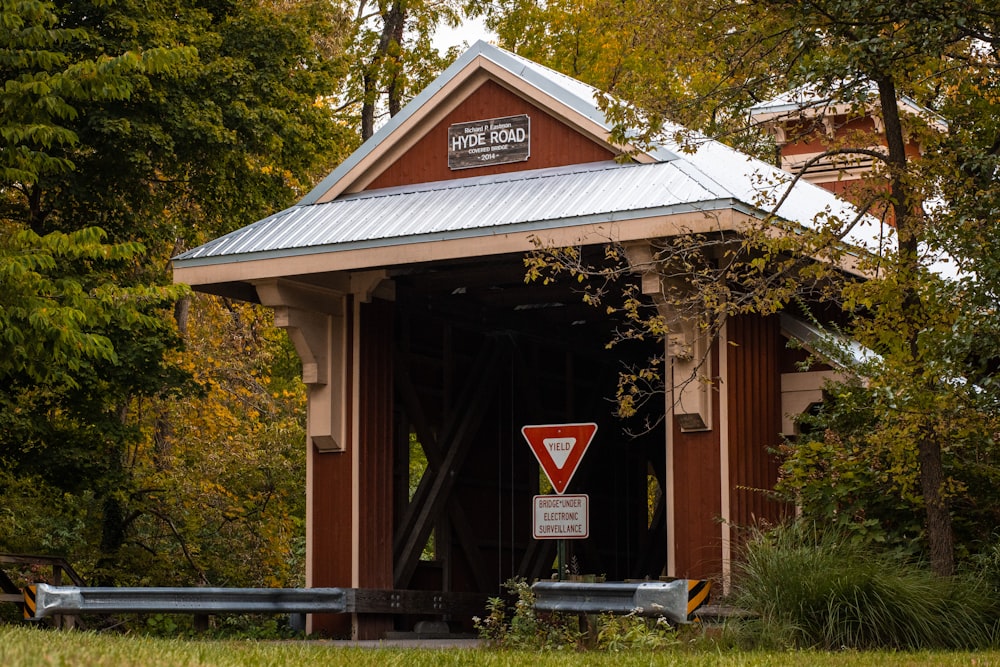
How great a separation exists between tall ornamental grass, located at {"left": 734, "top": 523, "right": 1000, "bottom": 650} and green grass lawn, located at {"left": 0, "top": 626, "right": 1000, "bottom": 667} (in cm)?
76

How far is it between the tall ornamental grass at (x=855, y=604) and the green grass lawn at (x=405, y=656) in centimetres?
76

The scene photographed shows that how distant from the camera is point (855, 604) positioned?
1077 centimetres

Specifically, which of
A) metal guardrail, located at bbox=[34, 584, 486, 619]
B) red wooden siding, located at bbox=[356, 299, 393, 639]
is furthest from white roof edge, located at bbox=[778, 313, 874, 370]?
metal guardrail, located at bbox=[34, 584, 486, 619]

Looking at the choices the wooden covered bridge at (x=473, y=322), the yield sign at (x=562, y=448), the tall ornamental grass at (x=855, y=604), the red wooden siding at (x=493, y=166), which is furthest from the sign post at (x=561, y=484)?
the red wooden siding at (x=493, y=166)

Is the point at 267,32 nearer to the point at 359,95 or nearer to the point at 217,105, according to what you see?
the point at 217,105

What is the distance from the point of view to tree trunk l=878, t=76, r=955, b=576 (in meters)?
11.4

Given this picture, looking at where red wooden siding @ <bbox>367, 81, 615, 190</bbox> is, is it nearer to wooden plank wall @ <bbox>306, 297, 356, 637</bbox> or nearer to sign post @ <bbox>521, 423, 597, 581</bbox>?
wooden plank wall @ <bbox>306, 297, 356, 637</bbox>

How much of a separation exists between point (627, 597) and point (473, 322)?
752cm

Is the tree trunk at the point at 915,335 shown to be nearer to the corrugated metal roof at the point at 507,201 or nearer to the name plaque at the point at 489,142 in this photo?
the corrugated metal roof at the point at 507,201

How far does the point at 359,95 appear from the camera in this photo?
106 ft

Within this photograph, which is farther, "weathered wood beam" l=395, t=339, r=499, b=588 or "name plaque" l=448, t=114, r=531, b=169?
"weathered wood beam" l=395, t=339, r=499, b=588

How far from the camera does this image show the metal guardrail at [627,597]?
1099cm

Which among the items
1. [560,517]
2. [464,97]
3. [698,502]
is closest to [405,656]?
[560,517]

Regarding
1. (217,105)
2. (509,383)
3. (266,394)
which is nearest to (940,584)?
(509,383)
